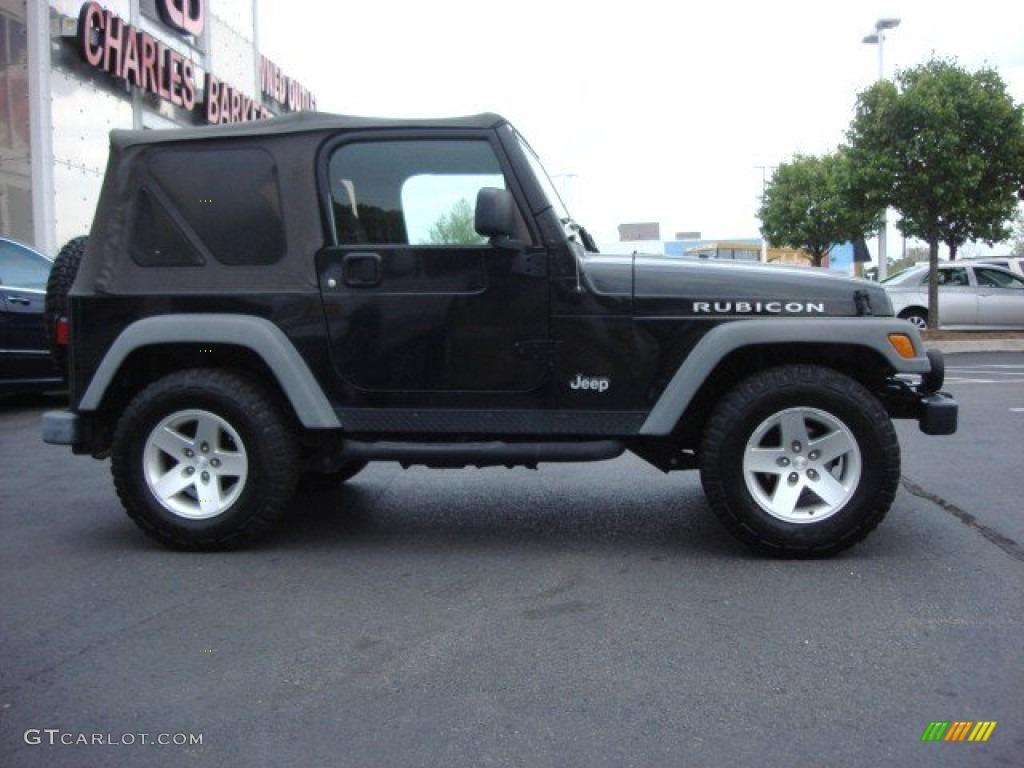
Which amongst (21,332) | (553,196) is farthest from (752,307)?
(21,332)

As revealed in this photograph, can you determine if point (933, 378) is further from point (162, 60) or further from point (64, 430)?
point (162, 60)

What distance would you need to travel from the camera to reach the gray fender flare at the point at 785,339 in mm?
4301

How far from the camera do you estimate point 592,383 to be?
14.7 feet

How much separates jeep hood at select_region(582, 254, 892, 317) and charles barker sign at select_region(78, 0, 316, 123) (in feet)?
36.9

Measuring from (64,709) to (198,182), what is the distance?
258 cm

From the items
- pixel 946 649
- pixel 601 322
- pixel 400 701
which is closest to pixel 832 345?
pixel 601 322

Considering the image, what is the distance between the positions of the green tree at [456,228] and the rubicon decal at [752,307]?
1.05 meters

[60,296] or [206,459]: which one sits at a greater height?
[60,296]

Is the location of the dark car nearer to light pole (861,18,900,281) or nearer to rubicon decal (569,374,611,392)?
rubicon decal (569,374,611,392)

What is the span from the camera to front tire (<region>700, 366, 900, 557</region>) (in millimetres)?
4309

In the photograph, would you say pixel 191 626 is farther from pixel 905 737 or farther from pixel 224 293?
pixel 905 737

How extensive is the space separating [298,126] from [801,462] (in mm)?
2773

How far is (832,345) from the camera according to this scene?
4422 millimetres

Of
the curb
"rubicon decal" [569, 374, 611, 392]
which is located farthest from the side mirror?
the curb
